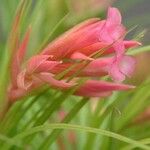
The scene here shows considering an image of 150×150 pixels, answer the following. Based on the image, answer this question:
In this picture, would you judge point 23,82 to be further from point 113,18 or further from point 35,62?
point 113,18

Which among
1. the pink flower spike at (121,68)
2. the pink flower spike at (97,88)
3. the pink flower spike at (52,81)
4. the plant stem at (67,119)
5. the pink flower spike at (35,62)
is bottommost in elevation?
the plant stem at (67,119)

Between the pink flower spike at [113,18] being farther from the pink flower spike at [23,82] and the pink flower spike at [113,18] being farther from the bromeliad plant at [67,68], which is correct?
the pink flower spike at [23,82]

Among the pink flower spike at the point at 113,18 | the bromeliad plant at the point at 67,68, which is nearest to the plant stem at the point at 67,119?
the bromeliad plant at the point at 67,68

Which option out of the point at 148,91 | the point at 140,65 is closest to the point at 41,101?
the point at 148,91

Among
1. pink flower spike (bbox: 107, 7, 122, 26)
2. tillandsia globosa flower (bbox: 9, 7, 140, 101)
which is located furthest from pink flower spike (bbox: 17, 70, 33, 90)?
pink flower spike (bbox: 107, 7, 122, 26)

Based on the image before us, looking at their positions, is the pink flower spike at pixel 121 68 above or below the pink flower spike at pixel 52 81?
below

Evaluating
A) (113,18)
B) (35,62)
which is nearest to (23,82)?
(35,62)

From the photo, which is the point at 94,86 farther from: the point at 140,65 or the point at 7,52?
the point at 140,65

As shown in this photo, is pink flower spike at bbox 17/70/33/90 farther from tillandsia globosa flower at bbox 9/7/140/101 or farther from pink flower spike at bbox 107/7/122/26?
pink flower spike at bbox 107/7/122/26
